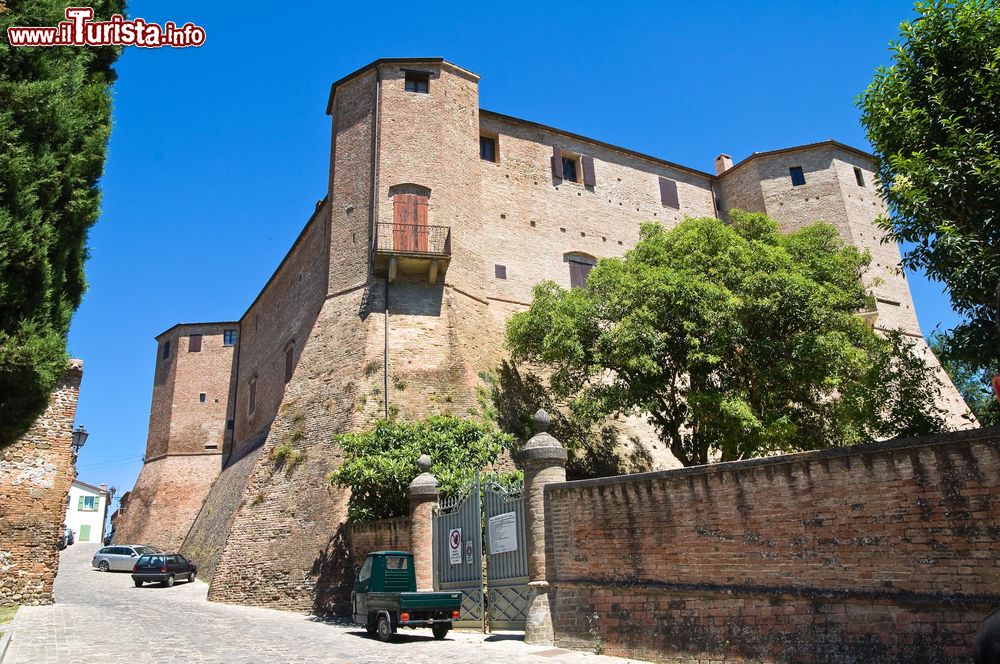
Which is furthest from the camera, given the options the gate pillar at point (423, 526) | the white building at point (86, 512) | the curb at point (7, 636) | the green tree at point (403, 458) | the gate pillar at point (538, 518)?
the white building at point (86, 512)

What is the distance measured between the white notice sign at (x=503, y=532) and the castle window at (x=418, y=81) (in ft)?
58.1

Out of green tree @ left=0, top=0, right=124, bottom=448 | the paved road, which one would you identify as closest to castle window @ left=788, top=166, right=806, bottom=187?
the paved road

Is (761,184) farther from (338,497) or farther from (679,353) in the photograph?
(338,497)

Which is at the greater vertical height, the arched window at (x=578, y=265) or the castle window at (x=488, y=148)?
the castle window at (x=488, y=148)

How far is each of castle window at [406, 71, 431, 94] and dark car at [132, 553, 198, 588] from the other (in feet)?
63.4

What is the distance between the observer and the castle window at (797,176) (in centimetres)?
3088

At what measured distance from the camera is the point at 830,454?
7.36 meters

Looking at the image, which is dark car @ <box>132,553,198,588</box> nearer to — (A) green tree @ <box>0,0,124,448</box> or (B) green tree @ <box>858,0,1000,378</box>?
(A) green tree @ <box>0,0,124,448</box>

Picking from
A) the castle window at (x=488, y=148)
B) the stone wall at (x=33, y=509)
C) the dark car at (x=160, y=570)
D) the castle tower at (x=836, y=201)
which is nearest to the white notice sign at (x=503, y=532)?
the stone wall at (x=33, y=509)

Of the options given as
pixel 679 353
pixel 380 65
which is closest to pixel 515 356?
pixel 679 353

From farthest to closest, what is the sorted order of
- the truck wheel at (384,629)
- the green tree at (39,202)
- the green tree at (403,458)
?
1. the green tree at (403,458)
2. the truck wheel at (384,629)
3. the green tree at (39,202)

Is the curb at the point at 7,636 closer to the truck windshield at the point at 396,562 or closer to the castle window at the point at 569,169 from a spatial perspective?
the truck windshield at the point at 396,562

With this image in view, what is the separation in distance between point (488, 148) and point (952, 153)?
20337 mm

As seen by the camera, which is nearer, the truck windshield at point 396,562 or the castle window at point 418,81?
the truck windshield at point 396,562
